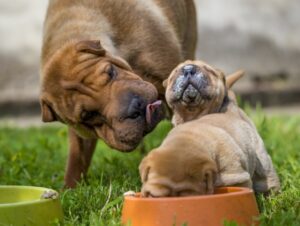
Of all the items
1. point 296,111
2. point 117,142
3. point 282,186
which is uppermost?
point 117,142

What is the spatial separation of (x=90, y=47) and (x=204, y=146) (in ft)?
2.80

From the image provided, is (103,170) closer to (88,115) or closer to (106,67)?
(88,115)

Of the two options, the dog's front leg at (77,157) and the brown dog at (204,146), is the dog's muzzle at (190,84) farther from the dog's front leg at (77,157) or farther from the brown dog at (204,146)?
the dog's front leg at (77,157)

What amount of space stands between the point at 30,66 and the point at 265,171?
4.36 meters

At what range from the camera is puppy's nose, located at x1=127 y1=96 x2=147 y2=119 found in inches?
123

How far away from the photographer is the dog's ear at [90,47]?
10.7ft

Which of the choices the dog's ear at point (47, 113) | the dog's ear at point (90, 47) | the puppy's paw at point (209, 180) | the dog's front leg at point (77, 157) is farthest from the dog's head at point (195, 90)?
the dog's front leg at point (77, 157)

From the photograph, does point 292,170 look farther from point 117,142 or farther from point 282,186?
point 117,142

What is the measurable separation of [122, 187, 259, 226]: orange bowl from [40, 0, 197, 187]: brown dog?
71 cm

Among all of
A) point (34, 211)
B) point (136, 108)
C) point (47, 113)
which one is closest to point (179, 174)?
point (34, 211)

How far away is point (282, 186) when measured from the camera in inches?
127

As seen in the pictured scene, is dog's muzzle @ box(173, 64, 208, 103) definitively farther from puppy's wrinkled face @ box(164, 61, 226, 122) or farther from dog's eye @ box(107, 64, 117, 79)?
dog's eye @ box(107, 64, 117, 79)

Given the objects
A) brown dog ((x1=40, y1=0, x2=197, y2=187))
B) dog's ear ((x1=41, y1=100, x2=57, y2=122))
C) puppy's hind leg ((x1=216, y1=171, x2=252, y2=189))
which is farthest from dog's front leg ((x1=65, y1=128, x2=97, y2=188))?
puppy's hind leg ((x1=216, y1=171, x2=252, y2=189))

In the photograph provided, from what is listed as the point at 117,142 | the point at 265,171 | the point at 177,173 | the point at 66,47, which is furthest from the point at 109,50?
the point at 177,173
